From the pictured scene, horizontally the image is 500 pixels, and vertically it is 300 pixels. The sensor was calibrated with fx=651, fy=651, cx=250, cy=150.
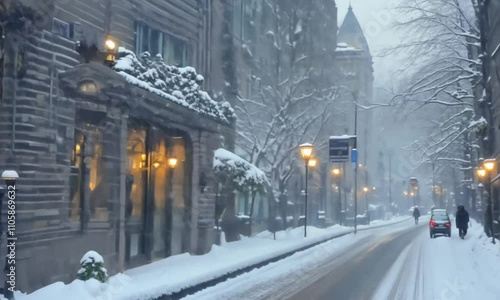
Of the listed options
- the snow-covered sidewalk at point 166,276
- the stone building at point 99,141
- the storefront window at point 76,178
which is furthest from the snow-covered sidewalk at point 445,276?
the storefront window at point 76,178

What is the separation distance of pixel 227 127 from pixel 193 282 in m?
11.4

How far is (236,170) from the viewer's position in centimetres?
2920

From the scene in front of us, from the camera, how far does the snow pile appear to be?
93.9ft

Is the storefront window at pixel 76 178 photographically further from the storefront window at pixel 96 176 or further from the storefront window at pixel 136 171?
the storefront window at pixel 136 171

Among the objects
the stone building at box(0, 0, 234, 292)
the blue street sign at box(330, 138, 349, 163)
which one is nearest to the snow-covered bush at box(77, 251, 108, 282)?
the stone building at box(0, 0, 234, 292)

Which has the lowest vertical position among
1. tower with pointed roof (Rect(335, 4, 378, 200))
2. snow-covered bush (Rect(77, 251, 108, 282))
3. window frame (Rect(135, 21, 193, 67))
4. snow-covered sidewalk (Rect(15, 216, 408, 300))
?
snow-covered sidewalk (Rect(15, 216, 408, 300))

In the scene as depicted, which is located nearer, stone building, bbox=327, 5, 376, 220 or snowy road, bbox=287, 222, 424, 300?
snowy road, bbox=287, 222, 424, 300

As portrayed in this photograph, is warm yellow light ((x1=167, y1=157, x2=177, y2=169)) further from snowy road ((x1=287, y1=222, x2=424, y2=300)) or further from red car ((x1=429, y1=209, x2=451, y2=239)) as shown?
red car ((x1=429, y1=209, x2=451, y2=239))

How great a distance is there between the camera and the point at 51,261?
14.9 m

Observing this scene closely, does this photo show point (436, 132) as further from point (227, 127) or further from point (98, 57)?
point (98, 57)

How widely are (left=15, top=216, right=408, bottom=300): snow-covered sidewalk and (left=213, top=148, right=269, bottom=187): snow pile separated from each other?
2.88 metres

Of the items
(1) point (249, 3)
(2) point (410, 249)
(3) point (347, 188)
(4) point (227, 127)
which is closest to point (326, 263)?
(4) point (227, 127)

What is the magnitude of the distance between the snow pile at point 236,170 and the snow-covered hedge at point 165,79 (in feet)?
15.0

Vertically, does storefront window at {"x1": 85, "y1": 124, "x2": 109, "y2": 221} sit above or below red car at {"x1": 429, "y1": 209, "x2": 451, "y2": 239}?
above
